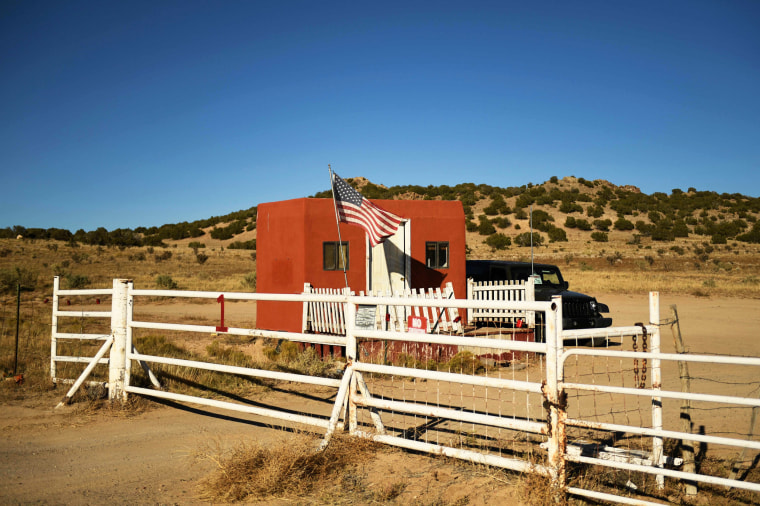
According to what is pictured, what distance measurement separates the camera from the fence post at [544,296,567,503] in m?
4.00

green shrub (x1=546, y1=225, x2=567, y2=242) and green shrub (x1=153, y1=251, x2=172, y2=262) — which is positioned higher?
green shrub (x1=546, y1=225, x2=567, y2=242)

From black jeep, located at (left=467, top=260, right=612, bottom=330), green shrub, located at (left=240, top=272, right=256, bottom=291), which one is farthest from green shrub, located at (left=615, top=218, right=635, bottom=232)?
black jeep, located at (left=467, top=260, right=612, bottom=330)

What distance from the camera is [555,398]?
13.2 feet

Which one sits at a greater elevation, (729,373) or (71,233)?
(71,233)

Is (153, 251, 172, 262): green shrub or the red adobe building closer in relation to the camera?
the red adobe building

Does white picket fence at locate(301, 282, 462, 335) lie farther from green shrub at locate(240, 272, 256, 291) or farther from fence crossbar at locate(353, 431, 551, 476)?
green shrub at locate(240, 272, 256, 291)

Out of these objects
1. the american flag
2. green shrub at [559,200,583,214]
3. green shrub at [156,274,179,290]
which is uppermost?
green shrub at [559,200,583,214]

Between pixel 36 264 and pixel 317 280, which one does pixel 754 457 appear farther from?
pixel 36 264

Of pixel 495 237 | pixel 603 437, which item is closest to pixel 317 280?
pixel 603 437

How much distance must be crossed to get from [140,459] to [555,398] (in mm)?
3667

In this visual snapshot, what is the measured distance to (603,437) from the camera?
6098 mm

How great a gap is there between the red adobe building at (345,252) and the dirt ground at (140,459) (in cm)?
636

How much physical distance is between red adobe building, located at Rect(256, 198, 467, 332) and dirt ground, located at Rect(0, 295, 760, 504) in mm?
6363

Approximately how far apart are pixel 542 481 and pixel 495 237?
4708 centimetres
